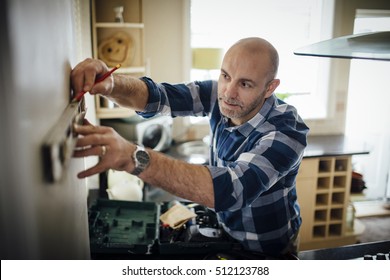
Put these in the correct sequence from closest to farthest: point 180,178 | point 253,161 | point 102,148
→ point 102,148 < point 180,178 < point 253,161

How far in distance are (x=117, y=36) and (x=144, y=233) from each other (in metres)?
1.03

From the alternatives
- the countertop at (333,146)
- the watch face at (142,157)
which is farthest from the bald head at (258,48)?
the countertop at (333,146)

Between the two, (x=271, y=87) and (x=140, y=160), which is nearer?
(x=140, y=160)

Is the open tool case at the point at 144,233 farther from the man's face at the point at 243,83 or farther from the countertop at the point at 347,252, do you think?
the man's face at the point at 243,83

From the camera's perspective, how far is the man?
2.06 ft

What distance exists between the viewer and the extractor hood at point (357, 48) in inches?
27.0

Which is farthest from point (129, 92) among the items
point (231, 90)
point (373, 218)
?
point (373, 218)

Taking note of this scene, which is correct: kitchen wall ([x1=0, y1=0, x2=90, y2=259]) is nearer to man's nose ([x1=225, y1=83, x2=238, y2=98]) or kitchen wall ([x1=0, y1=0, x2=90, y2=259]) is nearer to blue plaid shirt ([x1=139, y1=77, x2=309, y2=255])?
blue plaid shirt ([x1=139, y1=77, x2=309, y2=255])

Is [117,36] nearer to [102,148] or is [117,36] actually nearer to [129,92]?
[129,92]

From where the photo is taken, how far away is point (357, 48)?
73cm

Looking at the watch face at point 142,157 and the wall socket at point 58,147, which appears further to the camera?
the watch face at point 142,157

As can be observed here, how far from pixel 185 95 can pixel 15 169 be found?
731mm

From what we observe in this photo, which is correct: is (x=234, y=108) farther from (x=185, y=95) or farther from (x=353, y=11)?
(x=353, y=11)

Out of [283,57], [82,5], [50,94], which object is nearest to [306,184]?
[283,57]
